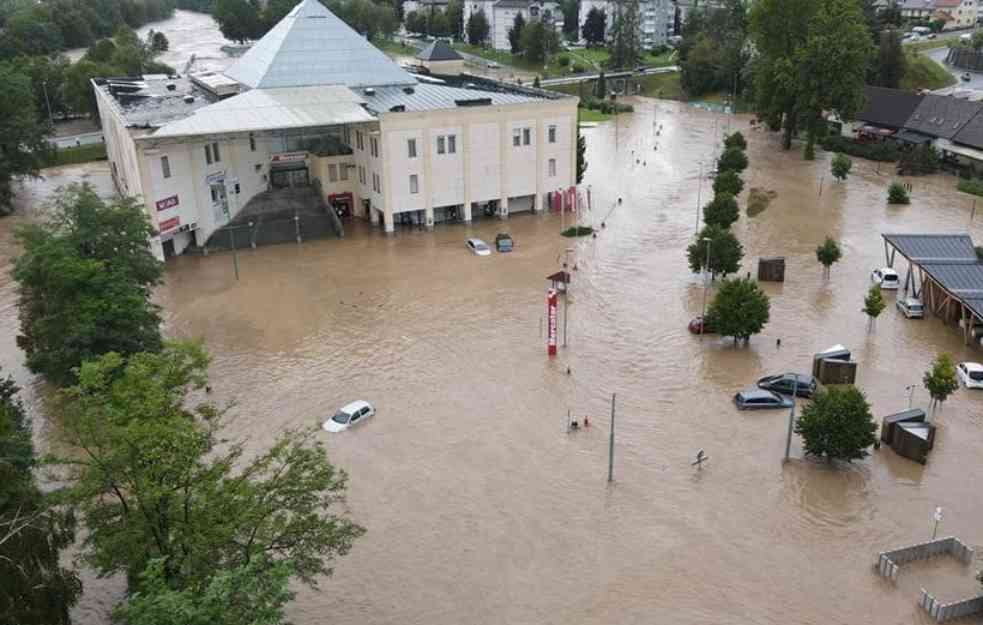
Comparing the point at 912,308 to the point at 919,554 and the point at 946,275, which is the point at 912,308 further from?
the point at 919,554

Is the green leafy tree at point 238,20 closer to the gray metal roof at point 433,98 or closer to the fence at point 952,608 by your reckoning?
the gray metal roof at point 433,98

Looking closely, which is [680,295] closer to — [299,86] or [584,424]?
[584,424]

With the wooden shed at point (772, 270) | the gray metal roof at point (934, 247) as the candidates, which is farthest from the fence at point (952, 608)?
the wooden shed at point (772, 270)

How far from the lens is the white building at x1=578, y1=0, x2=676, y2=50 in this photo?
464 feet

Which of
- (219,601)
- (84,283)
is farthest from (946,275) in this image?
(84,283)

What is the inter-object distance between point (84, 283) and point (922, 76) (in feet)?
292

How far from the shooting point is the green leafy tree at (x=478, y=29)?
141 metres

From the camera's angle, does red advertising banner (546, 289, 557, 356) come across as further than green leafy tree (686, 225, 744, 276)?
No

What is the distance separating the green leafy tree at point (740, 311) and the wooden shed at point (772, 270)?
8692 mm

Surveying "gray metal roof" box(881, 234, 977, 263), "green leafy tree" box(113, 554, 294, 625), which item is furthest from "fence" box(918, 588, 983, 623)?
"gray metal roof" box(881, 234, 977, 263)

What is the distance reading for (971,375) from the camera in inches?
1200

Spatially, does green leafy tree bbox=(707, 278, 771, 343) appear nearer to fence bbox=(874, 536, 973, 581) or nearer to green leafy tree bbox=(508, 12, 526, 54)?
fence bbox=(874, 536, 973, 581)

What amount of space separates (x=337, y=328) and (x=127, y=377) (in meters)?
19.1

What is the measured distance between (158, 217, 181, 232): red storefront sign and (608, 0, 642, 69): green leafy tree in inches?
3272
